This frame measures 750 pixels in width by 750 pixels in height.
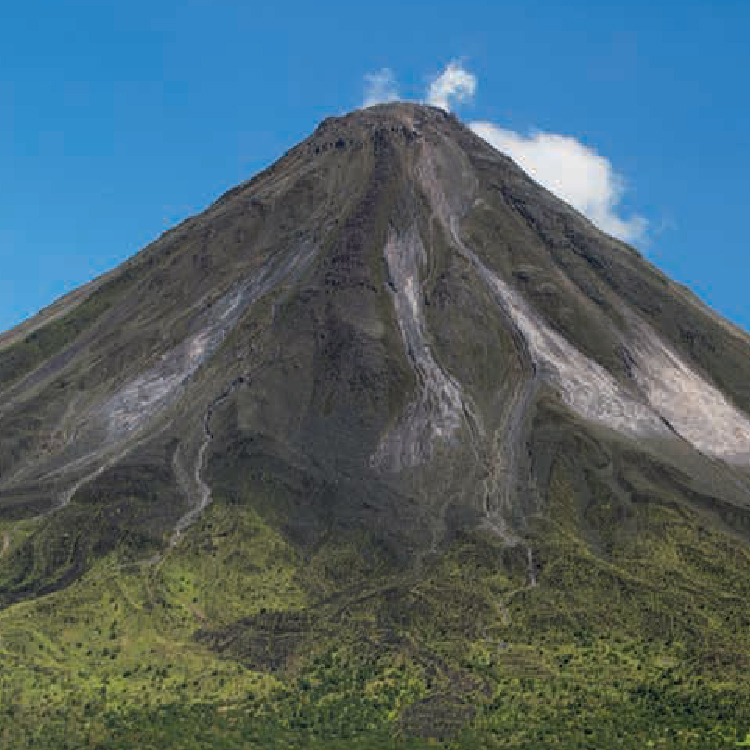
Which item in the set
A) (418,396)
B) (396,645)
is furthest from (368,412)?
(396,645)

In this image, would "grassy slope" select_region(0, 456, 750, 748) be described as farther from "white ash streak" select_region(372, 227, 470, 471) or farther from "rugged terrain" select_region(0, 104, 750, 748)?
"white ash streak" select_region(372, 227, 470, 471)

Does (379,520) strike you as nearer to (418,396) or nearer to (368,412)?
(368,412)

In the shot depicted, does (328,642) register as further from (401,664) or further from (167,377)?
(167,377)

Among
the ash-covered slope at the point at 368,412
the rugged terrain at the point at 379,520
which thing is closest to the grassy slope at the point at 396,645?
the rugged terrain at the point at 379,520

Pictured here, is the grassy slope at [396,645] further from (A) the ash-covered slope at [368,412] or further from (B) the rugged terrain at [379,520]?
(A) the ash-covered slope at [368,412]

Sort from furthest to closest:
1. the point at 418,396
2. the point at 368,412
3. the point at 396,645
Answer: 1. the point at 418,396
2. the point at 368,412
3. the point at 396,645

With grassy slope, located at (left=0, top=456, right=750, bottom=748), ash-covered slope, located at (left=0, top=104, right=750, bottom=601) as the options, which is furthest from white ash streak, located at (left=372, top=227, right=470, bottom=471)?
grassy slope, located at (left=0, top=456, right=750, bottom=748)
